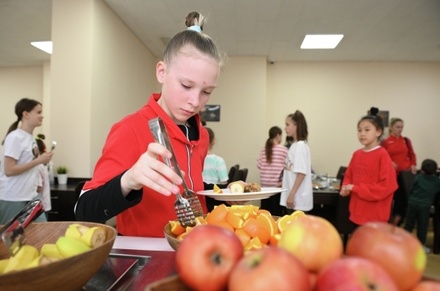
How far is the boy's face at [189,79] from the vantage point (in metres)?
0.97

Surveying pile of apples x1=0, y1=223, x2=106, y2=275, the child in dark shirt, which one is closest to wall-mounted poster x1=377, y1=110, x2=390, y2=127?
the child in dark shirt

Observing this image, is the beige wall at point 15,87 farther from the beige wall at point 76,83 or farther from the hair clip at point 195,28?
the hair clip at point 195,28

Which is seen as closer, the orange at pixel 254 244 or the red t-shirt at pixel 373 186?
the orange at pixel 254 244

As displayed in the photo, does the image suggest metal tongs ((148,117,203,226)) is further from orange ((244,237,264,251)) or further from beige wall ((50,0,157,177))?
beige wall ((50,0,157,177))

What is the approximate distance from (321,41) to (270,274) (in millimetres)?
5618

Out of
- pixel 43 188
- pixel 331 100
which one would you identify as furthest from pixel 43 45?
pixel 331 100

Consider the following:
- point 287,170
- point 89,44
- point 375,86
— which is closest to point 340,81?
point 375,86

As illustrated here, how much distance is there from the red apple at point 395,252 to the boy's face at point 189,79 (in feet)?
2.25

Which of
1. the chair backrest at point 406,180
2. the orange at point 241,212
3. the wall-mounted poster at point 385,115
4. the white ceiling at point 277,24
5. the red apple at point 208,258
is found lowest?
the chair backrest at point 406,180

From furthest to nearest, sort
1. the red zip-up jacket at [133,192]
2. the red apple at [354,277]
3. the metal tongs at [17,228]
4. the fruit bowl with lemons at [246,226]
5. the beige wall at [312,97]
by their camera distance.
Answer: the beige wall at [312,97] < the red zip-up jacket at [133,192] < the fruit bowl with lemons at [246,226] < the metal tongs at [17,228] < the red apple at [354,277]

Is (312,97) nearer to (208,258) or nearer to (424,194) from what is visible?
(424,194)

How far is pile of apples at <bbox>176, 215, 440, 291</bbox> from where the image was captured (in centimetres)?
32

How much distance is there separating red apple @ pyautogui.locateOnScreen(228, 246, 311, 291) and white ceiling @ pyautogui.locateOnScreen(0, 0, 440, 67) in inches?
158

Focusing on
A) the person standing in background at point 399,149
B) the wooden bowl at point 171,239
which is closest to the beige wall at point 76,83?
the wooden bowl at point 171,239
